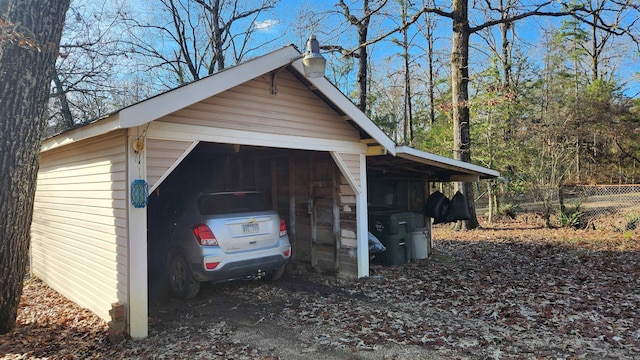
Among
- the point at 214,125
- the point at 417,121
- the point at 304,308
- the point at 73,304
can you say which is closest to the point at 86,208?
the point at 73,304

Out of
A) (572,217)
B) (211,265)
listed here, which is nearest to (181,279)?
(211,265)

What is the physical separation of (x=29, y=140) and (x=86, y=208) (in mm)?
1166

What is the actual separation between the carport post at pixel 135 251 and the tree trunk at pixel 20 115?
1233 mm

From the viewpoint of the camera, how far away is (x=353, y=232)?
684 centimetres

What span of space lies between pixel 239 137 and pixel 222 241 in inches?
57.0

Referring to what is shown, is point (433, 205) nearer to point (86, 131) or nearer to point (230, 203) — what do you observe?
point (230, 203)

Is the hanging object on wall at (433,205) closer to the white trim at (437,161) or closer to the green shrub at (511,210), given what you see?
the white trim at (437,161)

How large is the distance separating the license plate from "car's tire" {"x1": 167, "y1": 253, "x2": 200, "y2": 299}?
3.03ft

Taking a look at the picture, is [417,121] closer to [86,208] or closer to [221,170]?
[221,170]

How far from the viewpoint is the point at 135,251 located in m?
4.28

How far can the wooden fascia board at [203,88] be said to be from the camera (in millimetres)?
4078

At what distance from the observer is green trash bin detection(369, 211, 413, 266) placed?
782 centimetres

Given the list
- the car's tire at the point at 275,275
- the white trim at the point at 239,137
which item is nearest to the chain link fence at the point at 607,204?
the white trim at the point at 239,137

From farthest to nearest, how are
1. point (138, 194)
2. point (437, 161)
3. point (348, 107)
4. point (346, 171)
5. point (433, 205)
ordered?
point (433, 205)
point (437, 161)
point (346, 171)
point (348, 107)
point (138, 194)
